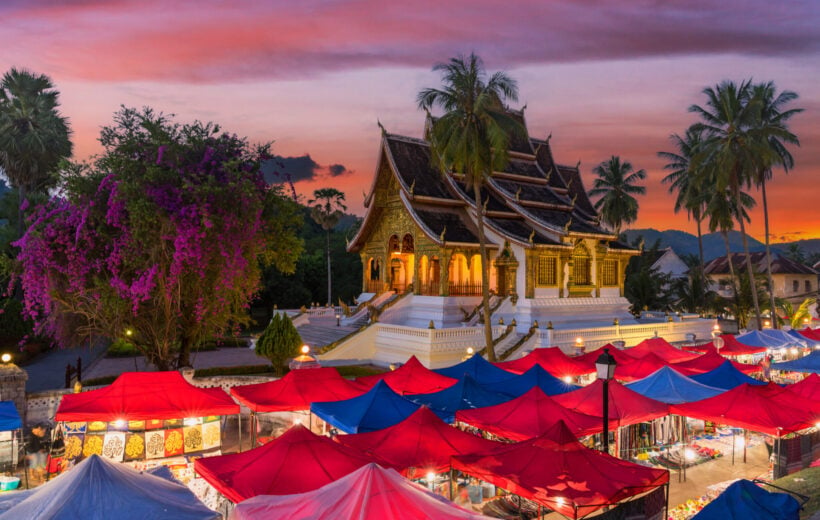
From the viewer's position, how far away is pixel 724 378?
16.2m

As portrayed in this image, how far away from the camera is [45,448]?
12.4 meters

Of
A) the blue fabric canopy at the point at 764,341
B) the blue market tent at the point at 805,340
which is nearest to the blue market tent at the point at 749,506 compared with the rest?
the blue fabric canopy at the point at 764,341

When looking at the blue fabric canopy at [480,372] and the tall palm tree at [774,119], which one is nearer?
the blue fabric canopy at [480,372]

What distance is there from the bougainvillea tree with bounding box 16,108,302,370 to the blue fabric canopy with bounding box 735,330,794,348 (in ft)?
66.9

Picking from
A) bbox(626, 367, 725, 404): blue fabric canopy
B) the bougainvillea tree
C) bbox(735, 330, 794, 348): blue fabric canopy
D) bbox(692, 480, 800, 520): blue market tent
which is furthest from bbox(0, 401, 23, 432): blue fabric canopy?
bbox(735, 330, 794, 348): blue fabric canopy

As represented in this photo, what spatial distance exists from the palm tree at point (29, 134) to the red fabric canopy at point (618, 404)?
35457 mm

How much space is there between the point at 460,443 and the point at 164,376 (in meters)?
6.34

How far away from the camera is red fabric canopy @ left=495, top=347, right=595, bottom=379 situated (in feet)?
59.4

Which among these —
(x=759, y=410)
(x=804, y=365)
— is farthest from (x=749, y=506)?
(x=804, y=365)

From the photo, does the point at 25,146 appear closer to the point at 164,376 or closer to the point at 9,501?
the point at 164,376

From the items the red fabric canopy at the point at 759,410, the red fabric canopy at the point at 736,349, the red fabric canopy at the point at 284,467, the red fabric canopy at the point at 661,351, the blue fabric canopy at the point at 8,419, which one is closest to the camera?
the red fabric canopy at the point at 284,467

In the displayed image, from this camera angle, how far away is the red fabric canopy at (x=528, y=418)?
11094 millimetres

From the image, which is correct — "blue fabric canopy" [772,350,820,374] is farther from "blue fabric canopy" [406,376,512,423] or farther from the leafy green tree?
the leafy green tree

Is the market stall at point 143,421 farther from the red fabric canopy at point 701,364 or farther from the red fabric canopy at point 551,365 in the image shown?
the red fabric canopy at point 701,364
